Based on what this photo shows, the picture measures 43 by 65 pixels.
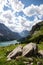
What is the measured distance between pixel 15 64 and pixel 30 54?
1467 cm

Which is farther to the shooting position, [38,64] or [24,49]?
[24,49]

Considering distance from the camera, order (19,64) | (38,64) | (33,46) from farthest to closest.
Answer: (33,46) < (38,64) < (19,64)

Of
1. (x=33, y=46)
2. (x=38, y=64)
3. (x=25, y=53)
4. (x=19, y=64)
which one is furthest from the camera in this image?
(x=33, y=46)

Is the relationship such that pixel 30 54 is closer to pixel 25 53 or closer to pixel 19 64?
pixel 25 53

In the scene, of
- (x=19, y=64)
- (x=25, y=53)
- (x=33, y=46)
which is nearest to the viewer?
(x=19, y=64)

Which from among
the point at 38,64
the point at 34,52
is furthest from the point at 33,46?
the point at 38,64

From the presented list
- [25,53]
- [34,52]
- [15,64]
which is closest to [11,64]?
[15,64]

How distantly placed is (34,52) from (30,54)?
2.08m

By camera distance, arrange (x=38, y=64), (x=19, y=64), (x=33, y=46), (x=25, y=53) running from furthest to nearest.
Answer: (x=33, y=46) → (x=25, y=53) → (x=38, y=64) → (x=19, y=64)

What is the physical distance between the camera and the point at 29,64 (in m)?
28.7

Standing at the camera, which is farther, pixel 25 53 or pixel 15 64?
pixel 25 53

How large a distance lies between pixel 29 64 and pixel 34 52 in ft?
48.7

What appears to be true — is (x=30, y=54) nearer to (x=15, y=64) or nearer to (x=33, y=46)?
(x=33, y=46)

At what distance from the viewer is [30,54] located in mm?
41594
